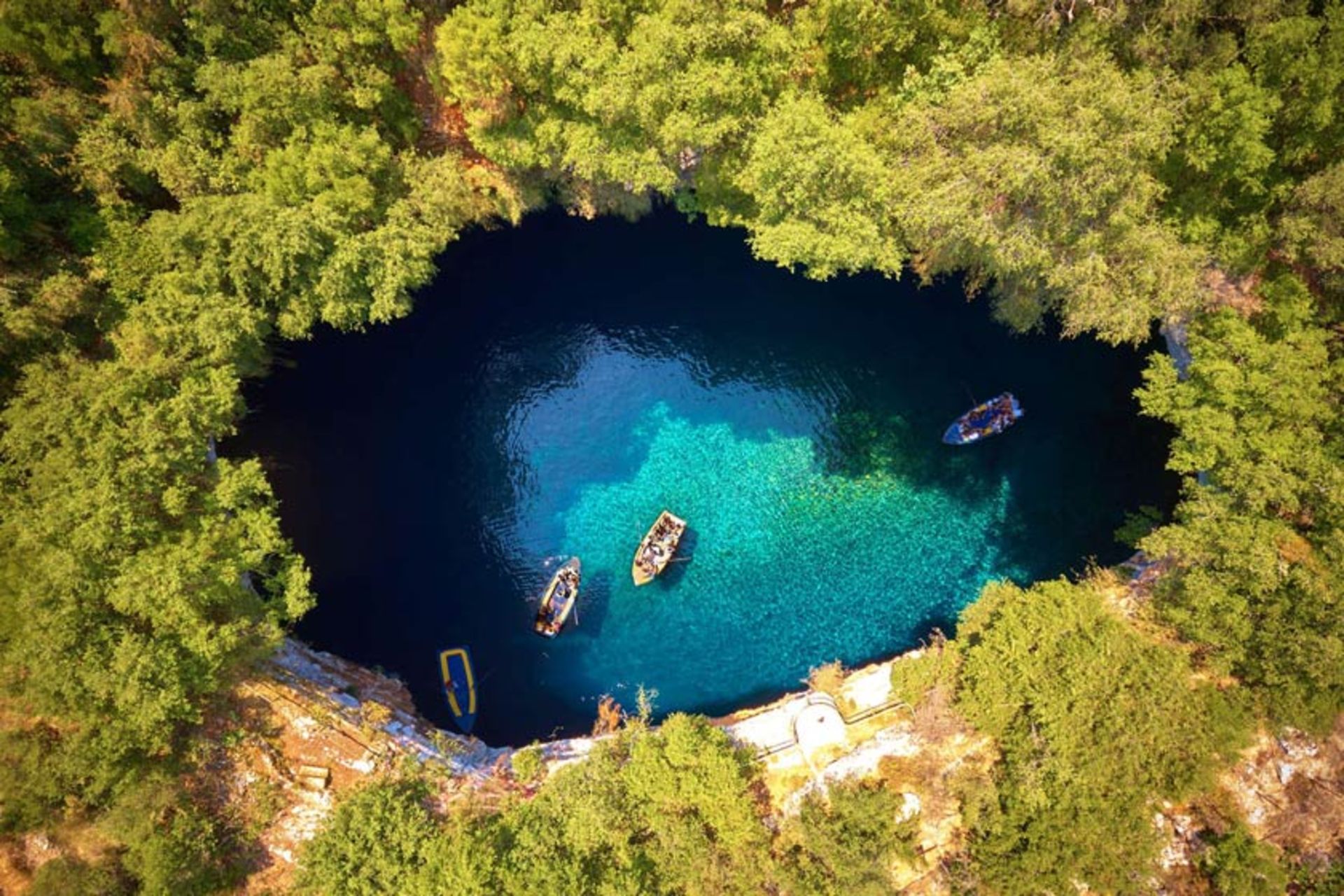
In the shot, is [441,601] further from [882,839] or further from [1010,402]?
[1010,402]

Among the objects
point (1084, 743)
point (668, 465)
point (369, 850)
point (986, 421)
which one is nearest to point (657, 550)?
point (668, 465)

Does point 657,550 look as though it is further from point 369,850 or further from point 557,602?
point 369,850

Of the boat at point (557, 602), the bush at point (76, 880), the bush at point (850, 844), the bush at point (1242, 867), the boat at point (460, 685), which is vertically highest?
the boat at point (557, 602)

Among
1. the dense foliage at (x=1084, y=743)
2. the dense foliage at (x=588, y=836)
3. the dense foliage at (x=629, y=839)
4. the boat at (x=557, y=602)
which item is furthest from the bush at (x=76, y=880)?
the dense foliage at (x=1084, y=743)

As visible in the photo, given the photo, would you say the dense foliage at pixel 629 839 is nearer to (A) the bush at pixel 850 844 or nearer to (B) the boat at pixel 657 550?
(A) the bush at pixel 850 844

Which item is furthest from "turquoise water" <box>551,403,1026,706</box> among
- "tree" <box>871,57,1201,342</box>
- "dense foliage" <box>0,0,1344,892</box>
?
"tree" <box>871,57,1201,342</box>

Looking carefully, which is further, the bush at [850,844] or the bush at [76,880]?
the bush at [850,844]
